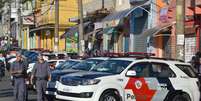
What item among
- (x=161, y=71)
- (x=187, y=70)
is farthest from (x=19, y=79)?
(x=187, y=70)

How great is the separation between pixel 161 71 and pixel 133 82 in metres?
1.21

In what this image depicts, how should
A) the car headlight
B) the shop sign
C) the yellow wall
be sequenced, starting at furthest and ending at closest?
the yellow wall, the shop sign, the car headlight

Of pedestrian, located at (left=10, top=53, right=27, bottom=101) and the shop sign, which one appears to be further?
the shop sign

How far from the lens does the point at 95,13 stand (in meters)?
46.4

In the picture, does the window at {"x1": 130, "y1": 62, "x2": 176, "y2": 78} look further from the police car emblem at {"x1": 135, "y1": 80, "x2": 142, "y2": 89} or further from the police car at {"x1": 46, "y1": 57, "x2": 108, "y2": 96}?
the police car at {"x1": 46, "y1": 57, "x2": 108, "y2": 96}

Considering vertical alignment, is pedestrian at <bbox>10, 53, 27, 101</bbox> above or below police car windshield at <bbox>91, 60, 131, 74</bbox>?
below

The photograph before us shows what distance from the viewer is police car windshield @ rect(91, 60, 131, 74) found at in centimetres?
1764

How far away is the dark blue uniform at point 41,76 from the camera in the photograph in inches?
765

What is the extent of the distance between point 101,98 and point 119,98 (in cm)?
55

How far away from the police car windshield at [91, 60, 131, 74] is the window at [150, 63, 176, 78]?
852mm

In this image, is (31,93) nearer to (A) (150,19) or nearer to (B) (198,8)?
(B) (198,8)

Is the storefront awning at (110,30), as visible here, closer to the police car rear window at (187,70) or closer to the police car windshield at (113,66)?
the police car rear window at (187,70)

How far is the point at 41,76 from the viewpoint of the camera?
63.7 ft

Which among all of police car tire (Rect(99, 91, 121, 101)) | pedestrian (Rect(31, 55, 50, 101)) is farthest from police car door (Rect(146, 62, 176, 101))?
pedestrian (Rect(31, 55, 50, 101))
